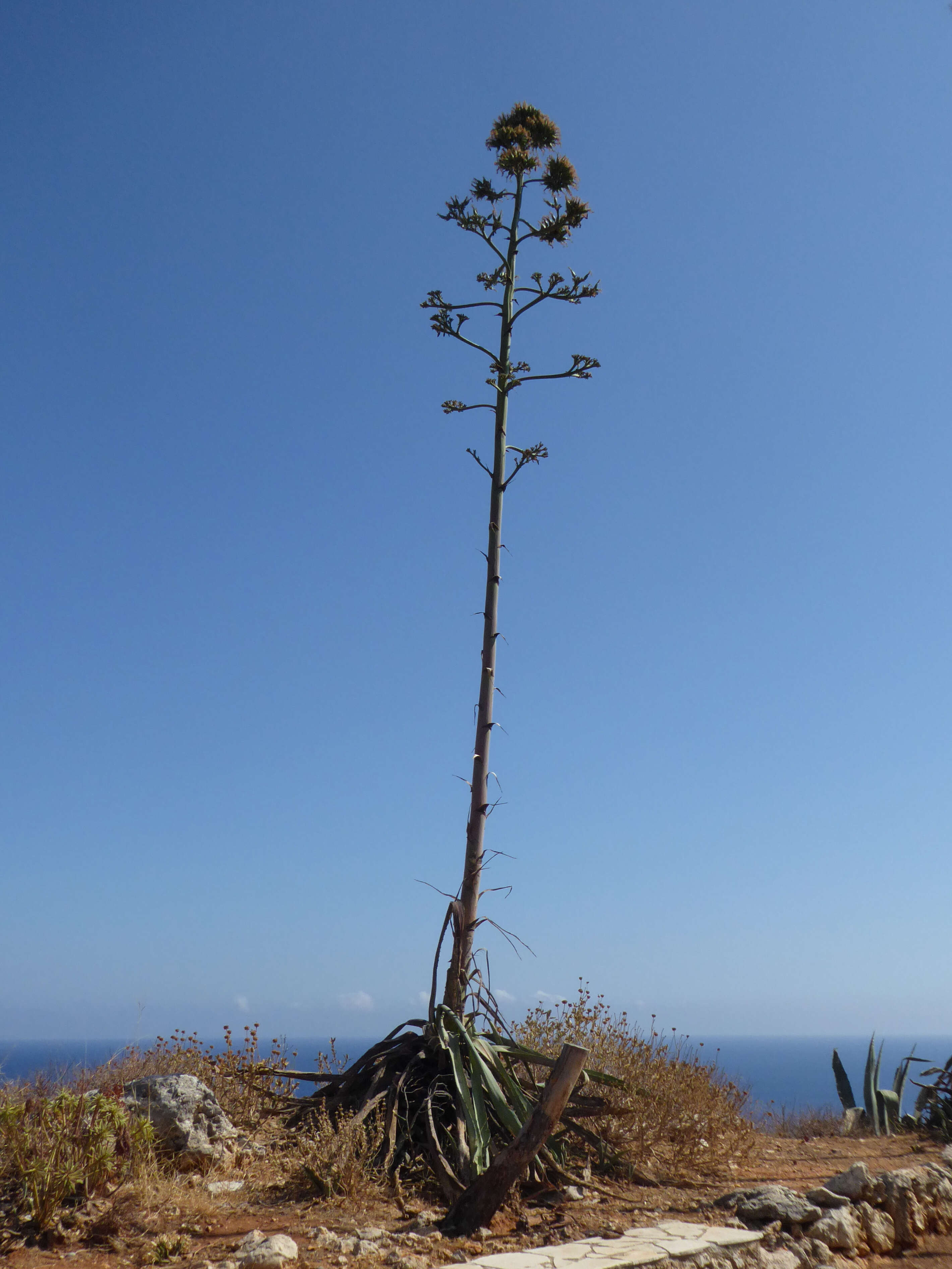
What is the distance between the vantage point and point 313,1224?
488cm

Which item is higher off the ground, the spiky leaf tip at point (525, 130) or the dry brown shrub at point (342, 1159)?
the spiky leaf tip at point (525, 130)

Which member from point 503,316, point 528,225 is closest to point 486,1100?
point 503,316

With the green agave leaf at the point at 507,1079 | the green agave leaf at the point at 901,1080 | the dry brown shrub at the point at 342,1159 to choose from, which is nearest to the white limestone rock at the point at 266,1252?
the dry brown shrub at the point at 342,1159

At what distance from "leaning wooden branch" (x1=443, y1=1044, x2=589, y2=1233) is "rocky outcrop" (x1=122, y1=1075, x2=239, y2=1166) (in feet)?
5.69

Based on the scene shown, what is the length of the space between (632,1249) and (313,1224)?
162 cm

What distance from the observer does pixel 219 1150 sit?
590 cm

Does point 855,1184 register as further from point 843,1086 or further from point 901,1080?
point 843,1086

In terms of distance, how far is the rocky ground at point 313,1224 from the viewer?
4414mm

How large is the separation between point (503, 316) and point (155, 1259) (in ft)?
24.5

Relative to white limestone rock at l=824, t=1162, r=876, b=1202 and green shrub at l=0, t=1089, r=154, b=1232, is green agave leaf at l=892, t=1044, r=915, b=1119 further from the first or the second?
green shrub at l=0, t=1089, r=154, b=1232

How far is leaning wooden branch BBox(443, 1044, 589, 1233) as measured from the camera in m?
→ 4.96

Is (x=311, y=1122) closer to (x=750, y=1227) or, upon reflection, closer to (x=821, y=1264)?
(x=750, y=1227)

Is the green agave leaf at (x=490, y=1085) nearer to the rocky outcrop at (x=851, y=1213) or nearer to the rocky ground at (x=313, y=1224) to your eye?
the rocky ground at (x=313, y=1224)

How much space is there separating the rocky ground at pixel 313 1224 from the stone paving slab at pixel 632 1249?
0.19 m
